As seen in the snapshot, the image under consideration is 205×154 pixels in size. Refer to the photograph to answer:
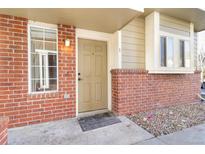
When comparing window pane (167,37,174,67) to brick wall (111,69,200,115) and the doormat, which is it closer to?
brick wall (111,69,200,115)

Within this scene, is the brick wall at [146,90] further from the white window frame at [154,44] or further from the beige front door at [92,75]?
the beige front door at [92,75]

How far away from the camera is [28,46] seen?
327 cm

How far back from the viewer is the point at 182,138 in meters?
2.76

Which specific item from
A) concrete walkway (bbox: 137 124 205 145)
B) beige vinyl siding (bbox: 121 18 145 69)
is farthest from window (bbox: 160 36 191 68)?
concrete walkway (bbox: 137 124 205 145)

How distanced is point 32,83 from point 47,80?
33cm

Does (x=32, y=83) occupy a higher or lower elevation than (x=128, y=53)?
lower

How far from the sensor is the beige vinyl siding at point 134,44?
4562mm

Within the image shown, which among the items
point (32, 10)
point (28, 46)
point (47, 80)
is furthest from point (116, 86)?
point (32, 10)

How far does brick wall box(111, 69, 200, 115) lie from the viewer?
13.4 ft

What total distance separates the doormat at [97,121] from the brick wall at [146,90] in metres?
0.33

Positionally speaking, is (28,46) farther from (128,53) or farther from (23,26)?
(128,53)

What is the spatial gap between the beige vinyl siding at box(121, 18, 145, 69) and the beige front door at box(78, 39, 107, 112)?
26.3 inches

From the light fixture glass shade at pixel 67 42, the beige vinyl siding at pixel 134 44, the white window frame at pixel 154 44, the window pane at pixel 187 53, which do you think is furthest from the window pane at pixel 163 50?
the light fixture glass shade at pixel 67 42
